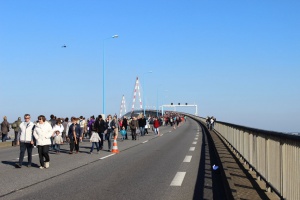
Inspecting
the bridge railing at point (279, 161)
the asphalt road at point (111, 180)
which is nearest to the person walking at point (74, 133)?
the asphalt road at point (111, 180)

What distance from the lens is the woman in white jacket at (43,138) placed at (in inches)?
595

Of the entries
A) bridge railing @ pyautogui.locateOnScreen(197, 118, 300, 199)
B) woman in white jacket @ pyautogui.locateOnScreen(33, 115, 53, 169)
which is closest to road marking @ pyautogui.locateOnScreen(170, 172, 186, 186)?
bridge railing @ pyautogui.locateOnScreen(197, 118, 300, 199)

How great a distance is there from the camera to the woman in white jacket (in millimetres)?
15109

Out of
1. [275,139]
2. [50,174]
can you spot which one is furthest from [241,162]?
[275,139]

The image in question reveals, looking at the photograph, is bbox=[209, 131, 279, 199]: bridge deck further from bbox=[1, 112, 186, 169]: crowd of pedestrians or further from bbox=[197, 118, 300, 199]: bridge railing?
bbox=[1, 112, 186, 169]: crowd of pedestrians

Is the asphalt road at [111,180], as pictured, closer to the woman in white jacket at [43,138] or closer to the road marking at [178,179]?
the road marking at [178,179]

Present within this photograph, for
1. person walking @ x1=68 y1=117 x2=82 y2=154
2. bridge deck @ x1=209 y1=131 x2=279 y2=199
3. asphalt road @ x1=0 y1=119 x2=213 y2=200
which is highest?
person walking @ x1=68 y1=117 x2=82 y2=154

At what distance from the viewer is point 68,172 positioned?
13.8 metres

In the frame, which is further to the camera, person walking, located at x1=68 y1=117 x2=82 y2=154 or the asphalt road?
person walking, located at x1=68 y1=117 x2=82 y2=154

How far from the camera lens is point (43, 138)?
15422 millimetres

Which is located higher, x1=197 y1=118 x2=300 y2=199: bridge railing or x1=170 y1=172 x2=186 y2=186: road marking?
x1=197 y1=118 x2=300 y2=199: bridge railing

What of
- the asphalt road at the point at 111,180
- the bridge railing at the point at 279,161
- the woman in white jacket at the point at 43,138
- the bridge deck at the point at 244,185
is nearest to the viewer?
the bridge railing at the point at 279,161

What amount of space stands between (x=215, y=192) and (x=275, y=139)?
8.26 ft

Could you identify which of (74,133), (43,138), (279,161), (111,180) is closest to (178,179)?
(111,180)
